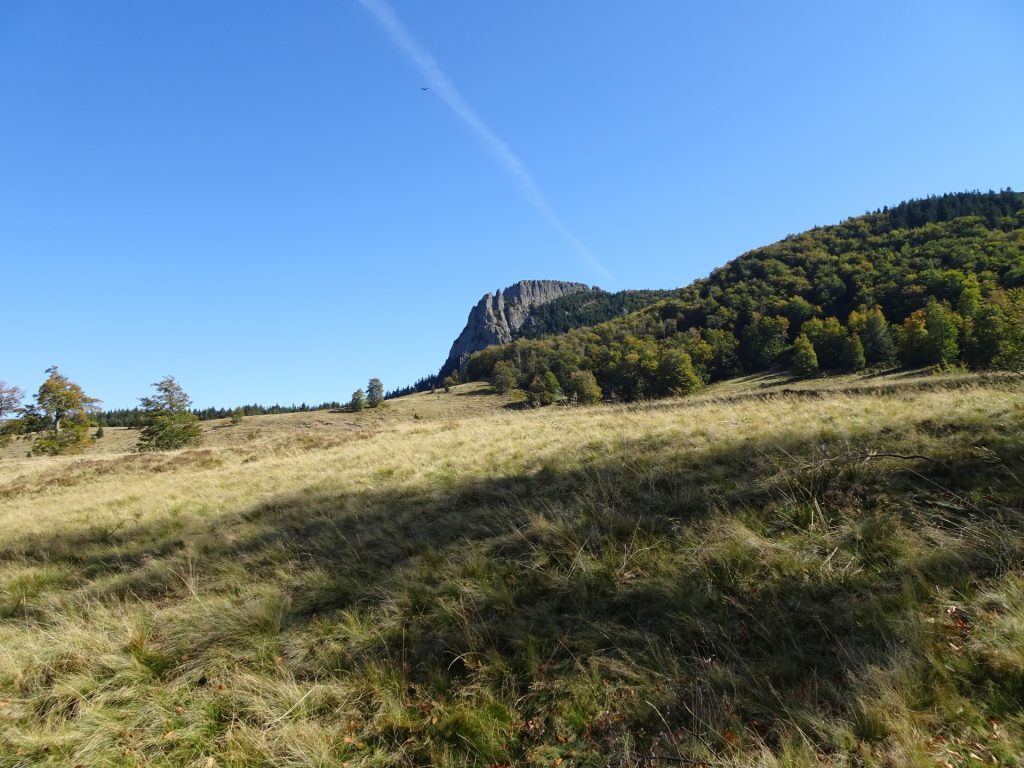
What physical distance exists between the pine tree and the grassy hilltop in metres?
53.9

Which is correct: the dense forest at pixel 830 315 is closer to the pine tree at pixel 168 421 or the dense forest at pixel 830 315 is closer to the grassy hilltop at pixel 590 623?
the pine tree at pixel 168 421

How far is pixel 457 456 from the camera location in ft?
37.7

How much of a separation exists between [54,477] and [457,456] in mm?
20066

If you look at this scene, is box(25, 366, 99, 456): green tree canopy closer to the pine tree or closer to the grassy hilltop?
the pine tree

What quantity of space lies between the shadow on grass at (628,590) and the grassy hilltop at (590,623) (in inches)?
0.9

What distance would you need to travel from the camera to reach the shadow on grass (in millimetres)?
3041

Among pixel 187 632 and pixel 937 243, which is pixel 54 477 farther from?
pixel 937 243

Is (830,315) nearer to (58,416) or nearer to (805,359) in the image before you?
(805,359)

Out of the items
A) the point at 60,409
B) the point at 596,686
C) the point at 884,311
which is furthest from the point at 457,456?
the point at 884,311

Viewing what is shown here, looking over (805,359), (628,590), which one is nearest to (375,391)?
(805,359)

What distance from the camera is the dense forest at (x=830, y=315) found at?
75.2 m

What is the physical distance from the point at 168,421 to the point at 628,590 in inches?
2490

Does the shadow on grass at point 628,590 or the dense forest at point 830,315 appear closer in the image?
the shadow on grass at point 628,590

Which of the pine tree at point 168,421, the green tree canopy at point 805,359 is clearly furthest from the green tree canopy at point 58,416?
the green tree canopy at point 805,359
